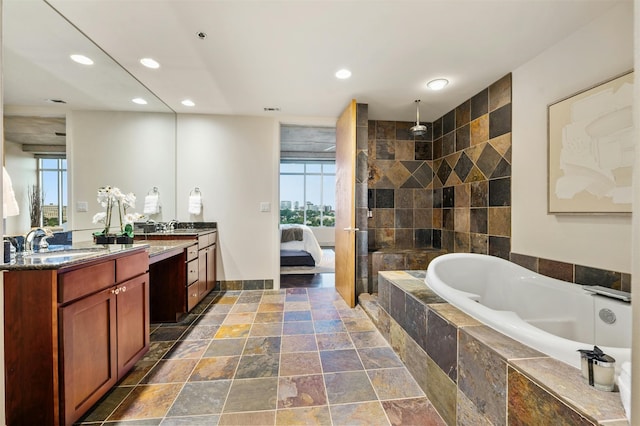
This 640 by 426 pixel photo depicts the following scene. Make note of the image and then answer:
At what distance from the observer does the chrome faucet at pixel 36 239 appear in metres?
1.47

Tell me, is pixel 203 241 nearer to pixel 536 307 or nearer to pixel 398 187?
pixel 398 187

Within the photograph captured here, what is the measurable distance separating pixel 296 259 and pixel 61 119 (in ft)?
11.1

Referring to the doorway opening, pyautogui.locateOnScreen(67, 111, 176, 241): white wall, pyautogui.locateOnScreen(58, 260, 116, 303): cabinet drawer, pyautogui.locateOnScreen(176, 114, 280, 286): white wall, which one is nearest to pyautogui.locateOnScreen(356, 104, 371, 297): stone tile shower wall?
pyautogui.locateOnScreen(176, 114, 280, 286): white wall

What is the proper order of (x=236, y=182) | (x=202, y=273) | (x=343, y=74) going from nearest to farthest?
1. (x=343, y=74)
2. (x=202, y=273)
3. (x=236, y=182)

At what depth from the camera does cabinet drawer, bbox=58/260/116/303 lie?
3.92 ft

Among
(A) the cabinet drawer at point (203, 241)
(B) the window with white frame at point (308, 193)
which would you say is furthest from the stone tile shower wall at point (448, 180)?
(B) the window with white frame at point (308, 193)

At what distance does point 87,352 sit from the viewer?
1311mm

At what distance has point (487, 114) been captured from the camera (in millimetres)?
2680

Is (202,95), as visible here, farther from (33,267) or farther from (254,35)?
(33,267)

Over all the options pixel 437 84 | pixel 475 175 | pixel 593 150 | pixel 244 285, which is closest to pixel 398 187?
pixel 475 175

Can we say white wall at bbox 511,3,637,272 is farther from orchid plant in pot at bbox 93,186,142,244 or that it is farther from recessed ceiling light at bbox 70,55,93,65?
recessed ceiling light at bbox 70,55,93,65

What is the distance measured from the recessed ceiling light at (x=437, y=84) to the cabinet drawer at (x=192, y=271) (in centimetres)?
302

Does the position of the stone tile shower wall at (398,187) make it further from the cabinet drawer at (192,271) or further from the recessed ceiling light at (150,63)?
the recessed ceiling light at (150,63)

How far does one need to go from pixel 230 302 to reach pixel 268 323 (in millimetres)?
816
